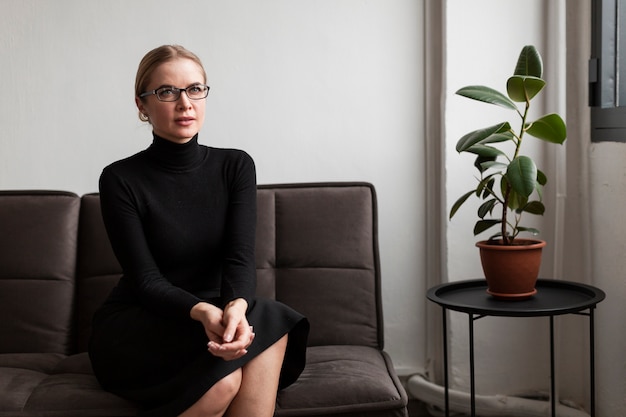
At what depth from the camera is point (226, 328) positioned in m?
1.82

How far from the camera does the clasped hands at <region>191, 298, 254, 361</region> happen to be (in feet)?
5.88

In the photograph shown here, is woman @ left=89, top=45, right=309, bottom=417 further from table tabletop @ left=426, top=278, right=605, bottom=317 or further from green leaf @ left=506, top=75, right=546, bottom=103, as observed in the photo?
green leaf @ left=506, top=75, right=546, bottom=103

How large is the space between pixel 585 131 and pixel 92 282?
64.7 inches

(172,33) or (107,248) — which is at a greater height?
(172,33)

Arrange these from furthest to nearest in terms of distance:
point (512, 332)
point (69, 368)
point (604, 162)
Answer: point (512, 332) < point (604, 162) < point (69, 368)

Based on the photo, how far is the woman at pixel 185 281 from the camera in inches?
73.3

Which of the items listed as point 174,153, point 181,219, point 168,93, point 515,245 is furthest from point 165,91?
point 515,245

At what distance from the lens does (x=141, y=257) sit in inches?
81.1

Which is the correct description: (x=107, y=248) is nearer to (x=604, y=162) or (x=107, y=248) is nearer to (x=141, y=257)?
(x=141, y=257)

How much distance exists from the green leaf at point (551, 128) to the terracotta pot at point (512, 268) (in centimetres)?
30

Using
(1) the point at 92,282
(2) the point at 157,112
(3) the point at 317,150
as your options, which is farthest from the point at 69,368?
(3) the point at 317,150

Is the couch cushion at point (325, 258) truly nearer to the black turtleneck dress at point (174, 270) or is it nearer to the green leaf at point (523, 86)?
the black turtleneck dress at point (174, 270)

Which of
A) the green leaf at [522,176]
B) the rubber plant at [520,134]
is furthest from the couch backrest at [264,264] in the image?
the green leaf at [522,176]

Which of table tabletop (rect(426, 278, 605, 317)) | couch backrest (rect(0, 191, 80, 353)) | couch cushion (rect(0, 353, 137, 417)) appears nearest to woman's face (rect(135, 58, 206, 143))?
couch backrest (rect(0, 191, 80, 353))
